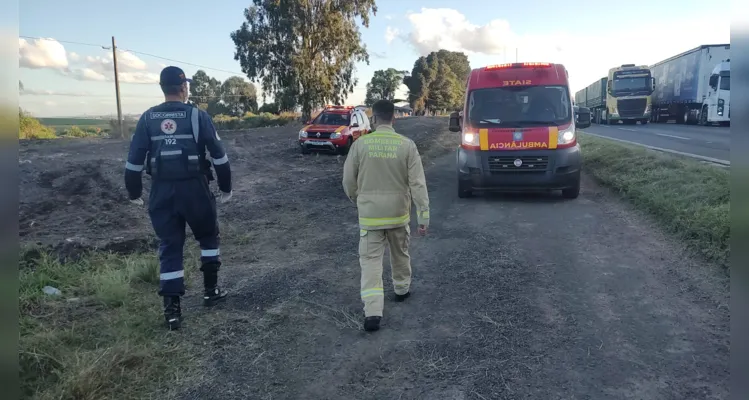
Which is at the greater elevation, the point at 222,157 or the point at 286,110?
the point at 286,110

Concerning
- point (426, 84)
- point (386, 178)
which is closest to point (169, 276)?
point (386, 178)

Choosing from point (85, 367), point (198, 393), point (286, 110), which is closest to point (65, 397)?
point (85, 367)

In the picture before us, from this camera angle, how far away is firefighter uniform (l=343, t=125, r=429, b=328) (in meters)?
4.18

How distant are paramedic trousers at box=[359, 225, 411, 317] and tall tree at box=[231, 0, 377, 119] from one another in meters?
36.0

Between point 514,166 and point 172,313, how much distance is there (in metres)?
6.38

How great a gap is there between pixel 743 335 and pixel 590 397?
2.02 m

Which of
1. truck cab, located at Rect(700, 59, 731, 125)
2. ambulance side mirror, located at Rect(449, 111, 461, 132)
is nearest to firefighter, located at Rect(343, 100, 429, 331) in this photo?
ambulance side mirror, located at Rect(449, 111, 461, 132)

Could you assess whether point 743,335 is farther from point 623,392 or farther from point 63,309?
point 63,309

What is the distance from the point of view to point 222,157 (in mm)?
4270

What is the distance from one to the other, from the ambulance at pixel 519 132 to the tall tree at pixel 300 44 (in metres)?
31.2

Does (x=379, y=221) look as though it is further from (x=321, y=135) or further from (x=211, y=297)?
(x=321, y=135)

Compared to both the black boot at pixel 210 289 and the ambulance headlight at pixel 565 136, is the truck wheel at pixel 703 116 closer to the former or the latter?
the ambulance headlight at pixel 565 136

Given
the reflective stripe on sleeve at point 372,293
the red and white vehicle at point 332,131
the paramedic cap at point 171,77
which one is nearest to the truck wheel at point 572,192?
the reflective stripe on sleeve at point 372,293

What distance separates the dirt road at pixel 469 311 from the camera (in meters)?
3.19
